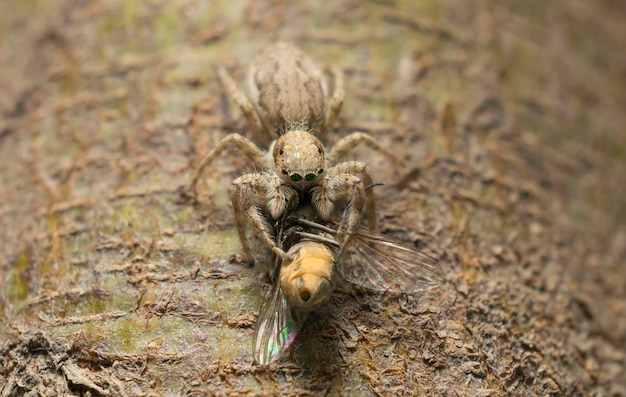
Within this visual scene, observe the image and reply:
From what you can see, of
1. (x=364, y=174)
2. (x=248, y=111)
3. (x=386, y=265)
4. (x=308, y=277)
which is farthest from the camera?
(x=248, y=111)

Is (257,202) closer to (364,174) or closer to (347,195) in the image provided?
(347,195)

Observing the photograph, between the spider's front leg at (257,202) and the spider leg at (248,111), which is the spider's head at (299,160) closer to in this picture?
the spider's front leg at (257,202)

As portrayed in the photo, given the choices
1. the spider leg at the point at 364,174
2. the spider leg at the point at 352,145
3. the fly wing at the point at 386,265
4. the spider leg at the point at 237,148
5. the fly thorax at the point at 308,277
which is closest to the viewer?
the fly thorax at the point at 308,277

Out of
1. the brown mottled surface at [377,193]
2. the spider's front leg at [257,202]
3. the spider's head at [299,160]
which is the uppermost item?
the spider's head at [299,160]

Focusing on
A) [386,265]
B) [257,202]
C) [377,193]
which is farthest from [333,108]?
[386,265]

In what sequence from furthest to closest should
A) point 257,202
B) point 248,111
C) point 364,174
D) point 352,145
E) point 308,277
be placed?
point 248,111 < point 352,145 < point 364,174 < point 257,202 < point 308,277

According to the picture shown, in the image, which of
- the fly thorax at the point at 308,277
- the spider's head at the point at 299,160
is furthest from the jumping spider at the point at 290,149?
the fly thorax at the point at 308,277

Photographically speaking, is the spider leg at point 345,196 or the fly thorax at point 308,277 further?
the spider leg at point 345,196

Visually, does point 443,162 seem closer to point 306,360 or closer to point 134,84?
point 306,360

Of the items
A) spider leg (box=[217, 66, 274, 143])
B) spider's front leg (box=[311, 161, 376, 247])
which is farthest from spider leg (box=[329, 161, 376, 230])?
spider leg (box=[217, 66, 274, 143])
